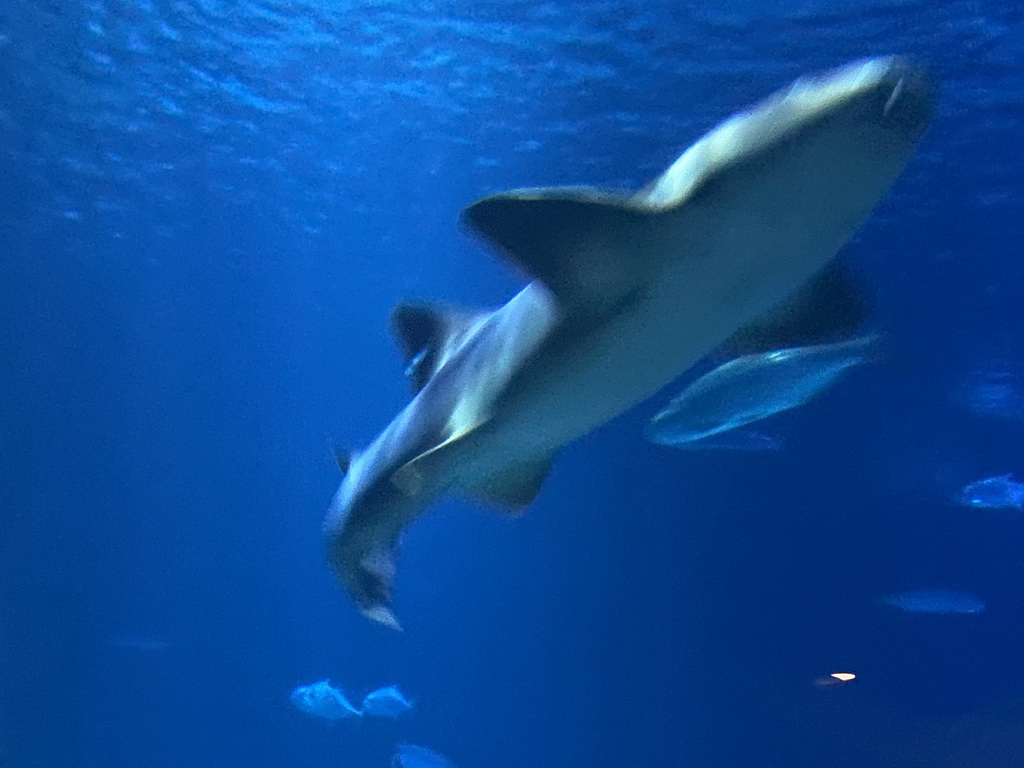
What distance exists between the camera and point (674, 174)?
168 centimetres

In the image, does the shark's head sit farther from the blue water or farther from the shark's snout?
the blue water

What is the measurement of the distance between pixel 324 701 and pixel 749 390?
10.4 metres

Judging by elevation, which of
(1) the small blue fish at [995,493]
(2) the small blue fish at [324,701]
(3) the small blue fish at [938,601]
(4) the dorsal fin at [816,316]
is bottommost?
(2) the small blue fish at [324,701]

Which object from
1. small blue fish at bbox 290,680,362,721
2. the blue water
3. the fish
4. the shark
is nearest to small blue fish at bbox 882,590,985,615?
the blue water

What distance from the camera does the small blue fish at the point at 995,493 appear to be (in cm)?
1192

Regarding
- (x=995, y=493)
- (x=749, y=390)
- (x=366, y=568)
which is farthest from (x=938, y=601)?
(x=366, y=568)

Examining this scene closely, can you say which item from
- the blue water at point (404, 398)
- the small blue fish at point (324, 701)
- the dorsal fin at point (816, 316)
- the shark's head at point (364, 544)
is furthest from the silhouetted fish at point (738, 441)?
the small blue fish at point (324, 701)

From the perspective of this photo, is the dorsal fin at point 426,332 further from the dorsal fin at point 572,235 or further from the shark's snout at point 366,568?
the dorsal fin at point 572,235

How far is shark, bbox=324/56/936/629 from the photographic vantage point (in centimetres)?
148

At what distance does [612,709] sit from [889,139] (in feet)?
54.3

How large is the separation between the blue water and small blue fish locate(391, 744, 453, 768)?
4.33 meters

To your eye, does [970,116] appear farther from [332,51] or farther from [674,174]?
[674,174]

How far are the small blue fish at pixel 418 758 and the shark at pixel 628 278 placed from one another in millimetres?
11659

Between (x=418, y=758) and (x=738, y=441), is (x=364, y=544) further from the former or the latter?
(x=418, y=758)
